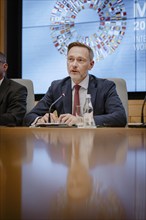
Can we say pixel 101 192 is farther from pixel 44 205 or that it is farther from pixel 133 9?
pixel 133 9

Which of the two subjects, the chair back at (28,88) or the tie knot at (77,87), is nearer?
the tie knot at (77,87)

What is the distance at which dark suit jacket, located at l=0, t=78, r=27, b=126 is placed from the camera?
248 cm

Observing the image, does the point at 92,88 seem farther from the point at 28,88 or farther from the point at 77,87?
the point at 28,88

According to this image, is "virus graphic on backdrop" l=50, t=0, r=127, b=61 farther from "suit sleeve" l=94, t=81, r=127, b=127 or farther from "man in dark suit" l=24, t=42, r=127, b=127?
"suit sleeve" l=94, t=81, r=127, b=127

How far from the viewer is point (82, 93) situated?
2.25m

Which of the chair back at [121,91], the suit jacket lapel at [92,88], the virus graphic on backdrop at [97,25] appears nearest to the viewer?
the suit jacket lapel at [92,88]

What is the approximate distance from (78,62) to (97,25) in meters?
1.08

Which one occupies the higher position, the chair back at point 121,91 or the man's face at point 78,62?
the man's face at point 78,62

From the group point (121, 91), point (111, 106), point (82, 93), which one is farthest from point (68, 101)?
point (121, 91)

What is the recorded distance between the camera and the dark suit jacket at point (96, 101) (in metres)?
2.09

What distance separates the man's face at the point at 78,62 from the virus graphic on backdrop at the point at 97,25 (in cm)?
91

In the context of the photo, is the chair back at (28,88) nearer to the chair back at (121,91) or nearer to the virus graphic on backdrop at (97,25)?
the chair back at (121,91)

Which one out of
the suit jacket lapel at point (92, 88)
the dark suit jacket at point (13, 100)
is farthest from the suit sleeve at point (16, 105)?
the suit jacket lapel at point (92, 88)

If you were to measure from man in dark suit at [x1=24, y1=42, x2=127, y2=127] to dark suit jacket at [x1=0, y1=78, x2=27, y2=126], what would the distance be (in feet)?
0.76
